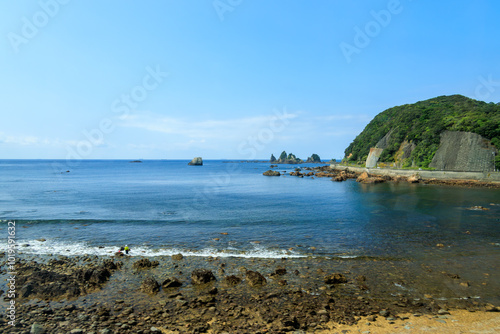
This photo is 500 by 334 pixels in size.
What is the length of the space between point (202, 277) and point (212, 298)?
6.38 feet

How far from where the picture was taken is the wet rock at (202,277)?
13.8 metres

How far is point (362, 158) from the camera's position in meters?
121

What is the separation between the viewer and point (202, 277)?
45.5 feet

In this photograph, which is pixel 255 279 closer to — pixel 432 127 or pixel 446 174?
pixel 446 174

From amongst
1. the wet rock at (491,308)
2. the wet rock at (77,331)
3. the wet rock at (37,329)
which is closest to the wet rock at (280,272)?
the wet rock at (491,308)

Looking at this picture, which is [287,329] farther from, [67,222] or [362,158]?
[362,158]

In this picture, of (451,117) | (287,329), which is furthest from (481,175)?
(287,329)

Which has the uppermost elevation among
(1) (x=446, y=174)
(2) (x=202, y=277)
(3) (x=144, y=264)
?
(1) (x=446, y=174)

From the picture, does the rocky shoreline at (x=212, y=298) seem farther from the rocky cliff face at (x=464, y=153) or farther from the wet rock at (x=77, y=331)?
the rocky cliff face at (x=464, y=153)

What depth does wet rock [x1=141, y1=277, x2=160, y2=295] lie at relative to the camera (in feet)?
41.9

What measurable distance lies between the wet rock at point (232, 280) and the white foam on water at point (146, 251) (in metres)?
3.81

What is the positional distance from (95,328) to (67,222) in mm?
22676

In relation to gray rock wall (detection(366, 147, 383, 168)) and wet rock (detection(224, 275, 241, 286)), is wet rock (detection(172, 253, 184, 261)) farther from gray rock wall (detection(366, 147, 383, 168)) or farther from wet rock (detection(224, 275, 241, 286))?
gray rock wall (detection(366, 147, 383, 168))

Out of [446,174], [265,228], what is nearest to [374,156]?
[446,174]
